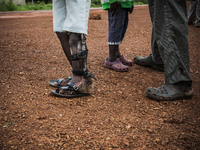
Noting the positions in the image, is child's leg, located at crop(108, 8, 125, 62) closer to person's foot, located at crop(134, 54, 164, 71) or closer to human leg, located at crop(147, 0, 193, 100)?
person's foot, located at crop(134, 54, 164, 71)

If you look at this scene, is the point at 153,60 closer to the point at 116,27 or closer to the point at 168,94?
the point at 116,27

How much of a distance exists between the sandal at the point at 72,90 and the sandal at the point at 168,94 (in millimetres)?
607

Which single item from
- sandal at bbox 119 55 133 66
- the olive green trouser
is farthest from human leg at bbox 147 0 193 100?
sandal at bbox 119 55 133 66

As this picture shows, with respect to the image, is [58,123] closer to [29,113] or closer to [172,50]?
[29,113]

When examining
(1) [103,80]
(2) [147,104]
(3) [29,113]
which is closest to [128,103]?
(2) [147,104]

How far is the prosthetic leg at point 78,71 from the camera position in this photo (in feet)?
5.54

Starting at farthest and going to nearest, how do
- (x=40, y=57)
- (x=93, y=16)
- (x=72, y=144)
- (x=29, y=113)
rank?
(x=93, y=16), (x=40, y=57), (x=29, y=113), (x=72, y=144)

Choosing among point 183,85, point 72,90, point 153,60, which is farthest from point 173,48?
point 72,90

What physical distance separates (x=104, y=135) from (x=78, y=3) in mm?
1074

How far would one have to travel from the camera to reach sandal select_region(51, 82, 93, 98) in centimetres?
177

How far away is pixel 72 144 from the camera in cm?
123

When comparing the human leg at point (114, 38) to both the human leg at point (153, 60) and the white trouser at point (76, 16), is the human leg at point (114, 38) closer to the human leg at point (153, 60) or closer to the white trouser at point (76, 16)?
the human leg at point (153, 60)

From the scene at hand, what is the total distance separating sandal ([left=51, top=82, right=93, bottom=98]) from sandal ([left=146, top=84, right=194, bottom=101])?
1.99 feet

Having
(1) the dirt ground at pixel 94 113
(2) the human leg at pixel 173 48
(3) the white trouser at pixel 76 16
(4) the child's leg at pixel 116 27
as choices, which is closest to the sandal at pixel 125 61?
(1) the dirt ground at pixel 94 113
